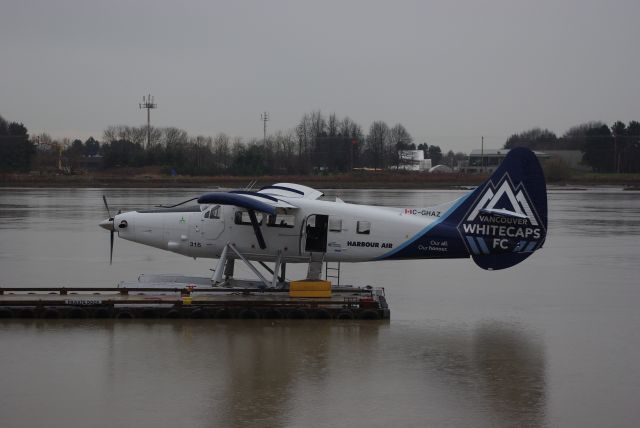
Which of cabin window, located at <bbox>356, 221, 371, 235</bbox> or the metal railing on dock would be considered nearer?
the metal railing on dock

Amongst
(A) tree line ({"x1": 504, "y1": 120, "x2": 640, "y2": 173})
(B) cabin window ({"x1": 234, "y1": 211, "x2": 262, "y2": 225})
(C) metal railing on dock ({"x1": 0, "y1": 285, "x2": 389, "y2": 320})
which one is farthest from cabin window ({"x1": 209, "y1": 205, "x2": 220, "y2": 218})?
(A) tree line ({"x1": 504, "y1": 120, "x2": 640, "y2": 173})

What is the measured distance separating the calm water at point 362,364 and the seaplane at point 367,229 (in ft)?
3.99

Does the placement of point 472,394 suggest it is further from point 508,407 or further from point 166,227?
point 166,227

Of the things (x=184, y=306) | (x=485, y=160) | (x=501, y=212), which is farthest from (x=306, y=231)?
(x=485, y=160)

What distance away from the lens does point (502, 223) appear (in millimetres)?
14578

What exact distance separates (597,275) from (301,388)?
11.9 metres

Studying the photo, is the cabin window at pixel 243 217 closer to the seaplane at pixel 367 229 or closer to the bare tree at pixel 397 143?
the seaplane at pixel 367 229

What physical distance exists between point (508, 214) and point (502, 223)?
21cm

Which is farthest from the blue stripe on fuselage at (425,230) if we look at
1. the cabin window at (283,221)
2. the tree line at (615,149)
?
the tree line at (615,149)

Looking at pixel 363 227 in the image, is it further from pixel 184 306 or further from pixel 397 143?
pixel 397 143

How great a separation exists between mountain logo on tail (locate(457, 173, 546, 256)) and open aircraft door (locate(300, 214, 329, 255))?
251cm

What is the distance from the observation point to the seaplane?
14.5 meters

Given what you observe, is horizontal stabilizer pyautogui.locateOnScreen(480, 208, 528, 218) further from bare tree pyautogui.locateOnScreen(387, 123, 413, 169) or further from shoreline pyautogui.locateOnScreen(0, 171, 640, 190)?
bare tree pyautogui.locateOnScreen(387, 123, 413, 169)

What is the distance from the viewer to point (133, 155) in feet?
298
